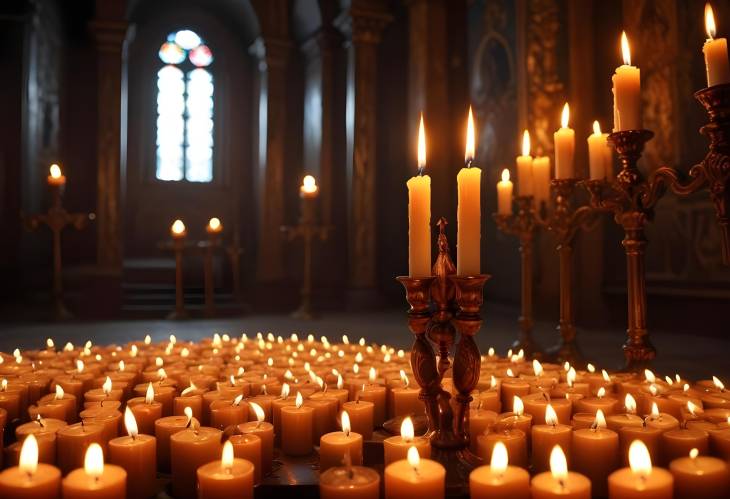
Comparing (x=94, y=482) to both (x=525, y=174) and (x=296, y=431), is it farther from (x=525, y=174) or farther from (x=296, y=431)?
(x=525, y=174)

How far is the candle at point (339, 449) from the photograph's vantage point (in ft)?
5.40

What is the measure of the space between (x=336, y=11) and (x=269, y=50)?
1.32 m

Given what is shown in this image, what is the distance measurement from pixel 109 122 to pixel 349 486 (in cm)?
924

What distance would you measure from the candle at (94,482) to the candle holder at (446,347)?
0.79 m

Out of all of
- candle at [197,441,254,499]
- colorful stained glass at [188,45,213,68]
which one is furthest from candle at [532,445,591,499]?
colorful stained glass at [188,45,213,68]

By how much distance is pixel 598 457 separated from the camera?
1.65 meters

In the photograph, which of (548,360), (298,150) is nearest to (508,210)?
(548,360)

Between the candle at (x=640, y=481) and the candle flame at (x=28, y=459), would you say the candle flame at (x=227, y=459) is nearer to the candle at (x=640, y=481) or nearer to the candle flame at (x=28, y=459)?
the candle flame at (x=28, y=459)

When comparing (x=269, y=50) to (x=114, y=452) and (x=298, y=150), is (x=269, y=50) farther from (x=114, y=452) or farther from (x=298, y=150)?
(x=114, y=452)

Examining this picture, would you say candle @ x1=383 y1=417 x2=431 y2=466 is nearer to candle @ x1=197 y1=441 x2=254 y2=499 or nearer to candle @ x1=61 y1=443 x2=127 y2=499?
candle @ x1=197 y1=441 x2=254 y2=499

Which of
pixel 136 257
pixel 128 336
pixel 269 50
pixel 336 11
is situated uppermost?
pixel 336 11

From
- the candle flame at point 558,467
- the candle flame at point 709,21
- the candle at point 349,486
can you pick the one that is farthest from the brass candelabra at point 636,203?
the candle at point 349,486

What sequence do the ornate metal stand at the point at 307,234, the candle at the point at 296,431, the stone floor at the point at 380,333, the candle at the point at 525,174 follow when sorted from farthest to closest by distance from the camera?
the ornate metal stand at the point at 307,234 → the stone floor at the point at 380,333 → the candle at the point at 525,174 → the candle at the point at 296,431

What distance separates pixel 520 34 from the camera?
7.40m
